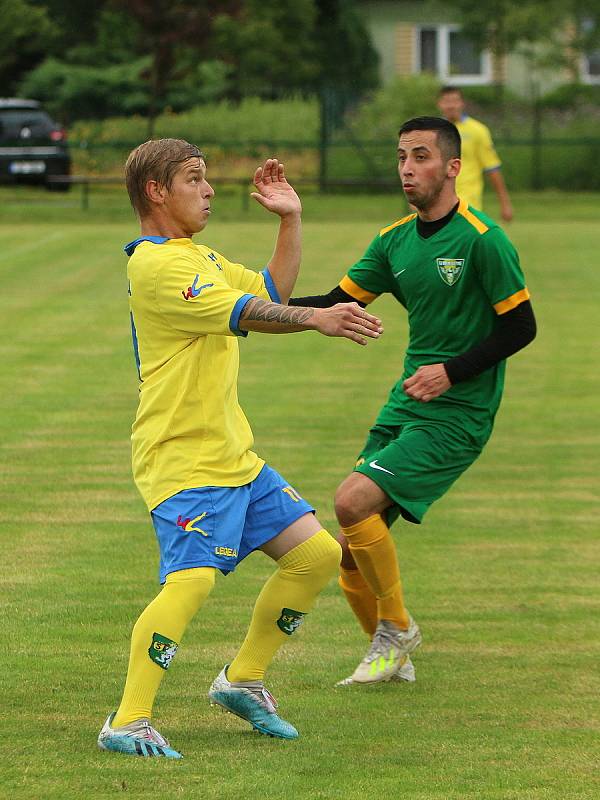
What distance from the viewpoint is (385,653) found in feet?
20.6

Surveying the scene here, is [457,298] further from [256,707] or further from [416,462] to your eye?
[256,707]

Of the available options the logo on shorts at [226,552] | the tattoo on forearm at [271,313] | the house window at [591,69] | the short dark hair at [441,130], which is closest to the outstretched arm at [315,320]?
the tattoo on forearm at [271,313]

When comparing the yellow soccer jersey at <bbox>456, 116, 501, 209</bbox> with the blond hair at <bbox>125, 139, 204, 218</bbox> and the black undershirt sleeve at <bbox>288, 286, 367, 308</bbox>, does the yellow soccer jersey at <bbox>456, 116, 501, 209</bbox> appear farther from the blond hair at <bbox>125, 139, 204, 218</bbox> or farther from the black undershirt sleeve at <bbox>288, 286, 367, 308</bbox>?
the blond hair at <bbox>125, 139, 204, 218</bbox>

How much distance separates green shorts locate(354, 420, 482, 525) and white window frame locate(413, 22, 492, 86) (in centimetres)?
5167

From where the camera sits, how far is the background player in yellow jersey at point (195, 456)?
511 centimetres

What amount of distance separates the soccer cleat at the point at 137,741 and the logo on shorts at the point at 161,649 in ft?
0.64

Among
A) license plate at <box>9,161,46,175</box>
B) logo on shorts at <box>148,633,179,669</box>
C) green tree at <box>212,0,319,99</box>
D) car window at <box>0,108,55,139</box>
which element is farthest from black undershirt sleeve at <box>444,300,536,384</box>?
green tree at <box>212,0,319,99</box>

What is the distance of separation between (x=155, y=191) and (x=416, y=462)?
1.70m

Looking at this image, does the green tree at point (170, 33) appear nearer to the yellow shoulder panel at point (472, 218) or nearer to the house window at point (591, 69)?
the house window at point (591, 69)

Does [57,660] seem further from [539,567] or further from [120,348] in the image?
[120,348]

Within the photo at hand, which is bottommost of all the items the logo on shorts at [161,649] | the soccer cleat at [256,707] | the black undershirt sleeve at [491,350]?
the soccer cleat at [256,707]

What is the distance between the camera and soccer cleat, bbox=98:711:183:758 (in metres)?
5.11

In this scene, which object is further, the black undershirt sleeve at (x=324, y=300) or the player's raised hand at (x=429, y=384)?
the black undershirt sleeve at (x=324, y=300)

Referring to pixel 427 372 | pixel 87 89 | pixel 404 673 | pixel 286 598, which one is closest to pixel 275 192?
pixel 427 372
